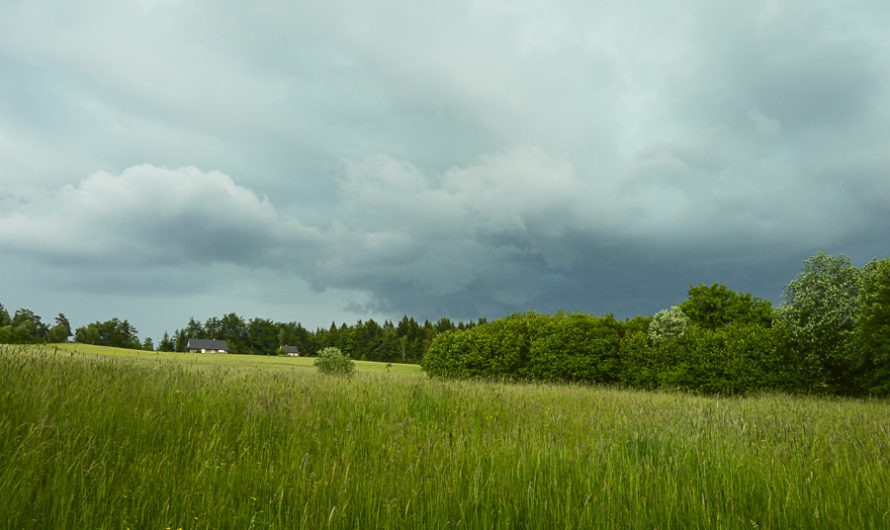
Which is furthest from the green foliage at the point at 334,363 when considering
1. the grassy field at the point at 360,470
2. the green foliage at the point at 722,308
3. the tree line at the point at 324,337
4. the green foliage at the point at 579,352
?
the tree line at the point at 324,337

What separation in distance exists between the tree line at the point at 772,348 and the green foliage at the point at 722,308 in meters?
31.7

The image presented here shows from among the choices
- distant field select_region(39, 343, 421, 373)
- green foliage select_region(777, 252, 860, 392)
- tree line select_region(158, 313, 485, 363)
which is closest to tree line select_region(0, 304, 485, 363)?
tree line select_region(158, 313, 485, 363)

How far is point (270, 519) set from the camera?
296cm

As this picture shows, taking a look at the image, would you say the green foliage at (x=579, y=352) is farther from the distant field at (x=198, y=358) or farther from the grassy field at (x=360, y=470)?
the grassy field at (x=360, y=470)

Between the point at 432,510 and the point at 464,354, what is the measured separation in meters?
25.8

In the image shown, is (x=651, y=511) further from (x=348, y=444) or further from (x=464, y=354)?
(x=464, y=354)

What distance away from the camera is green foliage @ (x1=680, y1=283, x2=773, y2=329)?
A: 50.3 metres

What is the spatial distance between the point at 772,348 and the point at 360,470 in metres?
21.1

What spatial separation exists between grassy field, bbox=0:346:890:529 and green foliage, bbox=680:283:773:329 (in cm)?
5046

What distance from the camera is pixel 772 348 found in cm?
Result: 1948

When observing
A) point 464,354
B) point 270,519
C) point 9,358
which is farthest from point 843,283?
point 9,358

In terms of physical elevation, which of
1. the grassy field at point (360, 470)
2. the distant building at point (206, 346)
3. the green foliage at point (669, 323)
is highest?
the green foliage at point (669, 323)

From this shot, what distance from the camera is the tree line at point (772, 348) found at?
18.0 meters

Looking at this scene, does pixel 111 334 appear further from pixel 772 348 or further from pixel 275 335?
pixel 772 348
